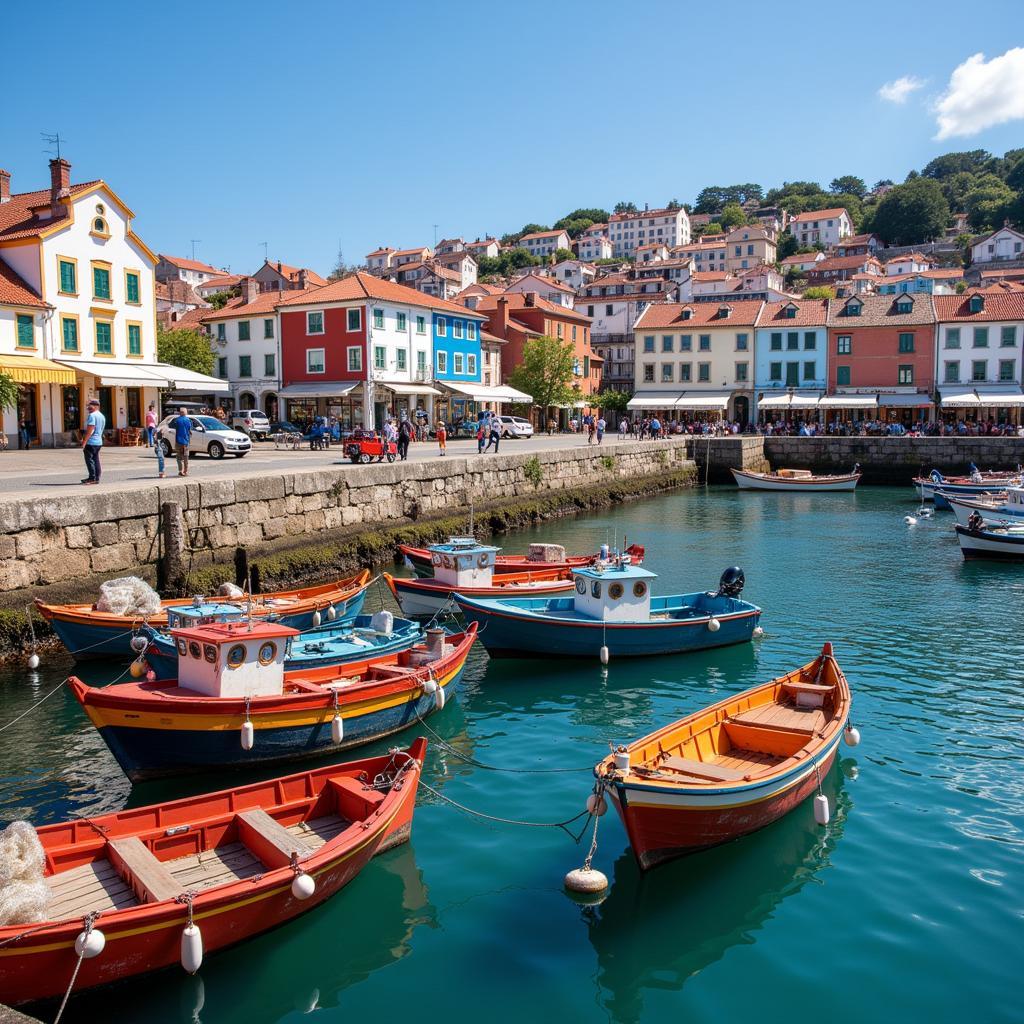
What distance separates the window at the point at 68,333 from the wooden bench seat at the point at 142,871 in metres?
33.4

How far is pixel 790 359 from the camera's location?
2419 inches

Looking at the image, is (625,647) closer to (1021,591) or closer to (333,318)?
(1021,591)

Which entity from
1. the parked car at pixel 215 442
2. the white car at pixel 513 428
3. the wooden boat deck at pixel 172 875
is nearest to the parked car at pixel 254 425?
the parked car at pixel 215 442

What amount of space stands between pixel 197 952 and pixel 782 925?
454 centimetres

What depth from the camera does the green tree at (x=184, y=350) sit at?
2026 inches

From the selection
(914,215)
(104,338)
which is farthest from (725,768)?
(914,215)

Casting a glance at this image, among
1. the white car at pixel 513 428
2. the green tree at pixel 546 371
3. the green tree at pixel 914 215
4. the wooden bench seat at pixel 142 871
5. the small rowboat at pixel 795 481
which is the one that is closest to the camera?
the wooden bench seat at pixel 142 871

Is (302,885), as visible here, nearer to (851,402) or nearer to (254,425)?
(254,425)

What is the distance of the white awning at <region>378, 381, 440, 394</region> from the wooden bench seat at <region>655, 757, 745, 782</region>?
4174 centimetres

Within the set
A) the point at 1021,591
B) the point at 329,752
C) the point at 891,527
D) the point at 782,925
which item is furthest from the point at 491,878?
the point at 891,527

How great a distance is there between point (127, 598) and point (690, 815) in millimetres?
9764

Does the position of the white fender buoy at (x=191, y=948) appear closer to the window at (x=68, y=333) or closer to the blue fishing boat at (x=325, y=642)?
the blue fishing boat at (x=325, y=642)

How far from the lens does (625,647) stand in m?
14.6

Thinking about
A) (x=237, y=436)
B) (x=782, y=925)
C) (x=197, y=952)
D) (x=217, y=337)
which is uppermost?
(x=217, y=337)
